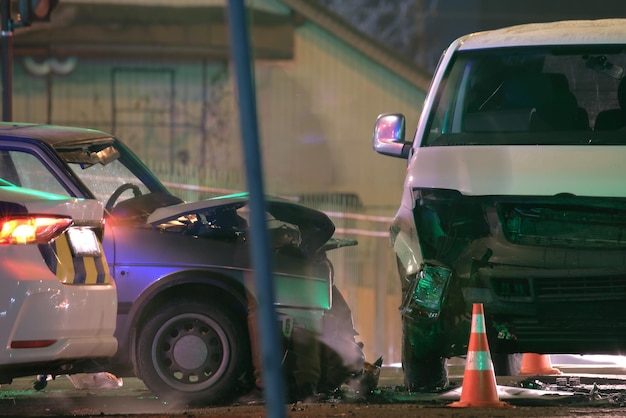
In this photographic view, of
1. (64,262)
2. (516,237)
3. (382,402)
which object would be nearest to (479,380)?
(382,402)

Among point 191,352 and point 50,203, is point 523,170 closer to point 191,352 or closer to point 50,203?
point 191,352

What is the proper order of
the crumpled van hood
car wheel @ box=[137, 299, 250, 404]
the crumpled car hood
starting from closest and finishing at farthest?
the crumpled van hood → car wheel @ box=[137, 299, 250, 404] → the crumpled car hood

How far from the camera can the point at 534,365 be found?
1264 centimetres

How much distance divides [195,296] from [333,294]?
1.06 m

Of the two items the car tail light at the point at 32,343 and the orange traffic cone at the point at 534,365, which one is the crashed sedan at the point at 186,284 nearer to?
the car tail light at the point at 32,343

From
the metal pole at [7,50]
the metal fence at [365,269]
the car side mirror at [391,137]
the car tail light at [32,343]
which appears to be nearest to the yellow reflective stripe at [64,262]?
the car tail light at [32,343]

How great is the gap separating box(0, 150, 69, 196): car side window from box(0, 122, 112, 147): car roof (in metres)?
0.13

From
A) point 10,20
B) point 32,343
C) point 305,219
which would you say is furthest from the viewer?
point 10,20

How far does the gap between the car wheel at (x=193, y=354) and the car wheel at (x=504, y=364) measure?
2.55 meters

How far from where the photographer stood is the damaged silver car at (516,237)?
365 inches

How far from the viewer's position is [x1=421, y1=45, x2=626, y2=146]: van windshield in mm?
9883

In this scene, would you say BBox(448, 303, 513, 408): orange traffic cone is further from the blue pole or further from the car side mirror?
the blue pole

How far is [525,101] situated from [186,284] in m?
2.49

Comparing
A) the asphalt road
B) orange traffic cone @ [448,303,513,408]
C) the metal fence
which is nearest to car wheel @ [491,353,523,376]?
the asphalt road
